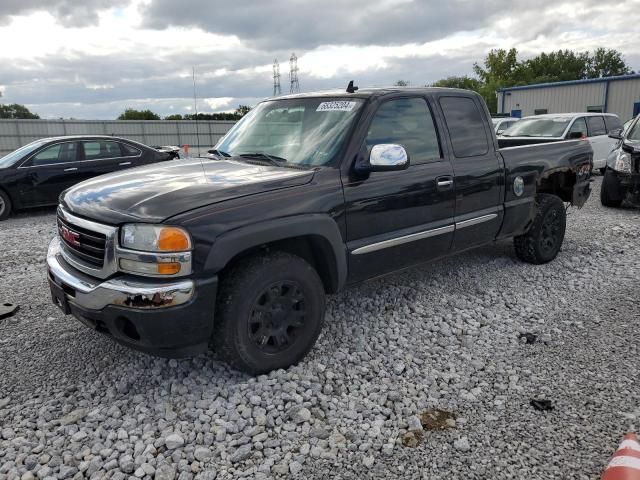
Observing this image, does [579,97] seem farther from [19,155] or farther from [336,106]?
[336,106]

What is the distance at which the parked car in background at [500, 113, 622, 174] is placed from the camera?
12688 millimetres

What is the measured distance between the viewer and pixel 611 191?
9.12 m

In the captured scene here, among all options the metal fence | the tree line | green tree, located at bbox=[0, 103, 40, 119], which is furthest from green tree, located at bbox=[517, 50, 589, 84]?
green tree, located at bbox=[0, 103, 40, 119]

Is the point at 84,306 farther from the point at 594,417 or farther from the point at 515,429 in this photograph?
the point at 594,417

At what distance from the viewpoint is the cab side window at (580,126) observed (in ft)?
41.8

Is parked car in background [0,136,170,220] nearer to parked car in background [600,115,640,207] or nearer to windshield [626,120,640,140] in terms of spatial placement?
parked car in background [600,115,640,207]

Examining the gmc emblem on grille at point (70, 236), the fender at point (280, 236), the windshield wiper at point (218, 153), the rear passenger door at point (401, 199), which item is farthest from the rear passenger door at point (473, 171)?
the gmc emblem on grille at point (70, 236)

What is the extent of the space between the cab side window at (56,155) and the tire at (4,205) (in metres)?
0.74

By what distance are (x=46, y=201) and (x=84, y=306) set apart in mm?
7360

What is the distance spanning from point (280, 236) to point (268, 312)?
494 mm

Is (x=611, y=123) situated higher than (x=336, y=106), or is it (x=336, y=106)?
(x=336, y=106)

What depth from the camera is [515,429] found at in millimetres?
2816

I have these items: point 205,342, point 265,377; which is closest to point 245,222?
point 205,342

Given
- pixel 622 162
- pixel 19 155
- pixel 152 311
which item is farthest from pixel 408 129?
pixel 19 155
